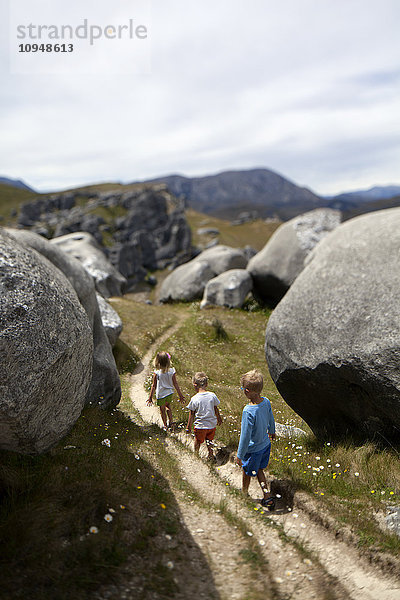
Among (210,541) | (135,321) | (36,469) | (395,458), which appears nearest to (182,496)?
(210,541)

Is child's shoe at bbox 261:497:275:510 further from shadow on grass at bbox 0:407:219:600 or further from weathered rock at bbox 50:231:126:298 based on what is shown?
weathered rock at bbox 50:231:126:298

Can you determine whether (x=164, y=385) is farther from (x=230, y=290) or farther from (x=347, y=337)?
(x=230, y=290)

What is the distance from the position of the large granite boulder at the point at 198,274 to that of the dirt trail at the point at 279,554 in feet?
97.5

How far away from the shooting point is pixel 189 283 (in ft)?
126

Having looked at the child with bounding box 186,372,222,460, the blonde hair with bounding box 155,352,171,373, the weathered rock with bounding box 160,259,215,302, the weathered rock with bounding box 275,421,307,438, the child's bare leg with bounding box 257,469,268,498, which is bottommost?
the weathered rock with bounding box 275,421,307,438

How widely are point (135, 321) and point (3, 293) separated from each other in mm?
20671

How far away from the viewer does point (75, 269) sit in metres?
15.5

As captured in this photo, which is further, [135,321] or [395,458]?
[135,321]

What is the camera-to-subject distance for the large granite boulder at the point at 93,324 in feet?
42.4

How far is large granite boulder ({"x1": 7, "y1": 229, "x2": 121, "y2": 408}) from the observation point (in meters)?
12.9

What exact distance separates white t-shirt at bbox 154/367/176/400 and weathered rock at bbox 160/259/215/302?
25.3 metres

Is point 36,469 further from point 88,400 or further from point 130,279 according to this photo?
point 130,279

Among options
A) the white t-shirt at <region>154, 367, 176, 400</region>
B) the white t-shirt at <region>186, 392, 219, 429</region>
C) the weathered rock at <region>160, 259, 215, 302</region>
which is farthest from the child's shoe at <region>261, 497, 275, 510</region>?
the weathered rock at <region>160, 259, 215, 302</region>

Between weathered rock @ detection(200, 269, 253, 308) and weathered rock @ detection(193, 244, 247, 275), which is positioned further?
weathered rock @ detection(193, 244, 247, 275)
